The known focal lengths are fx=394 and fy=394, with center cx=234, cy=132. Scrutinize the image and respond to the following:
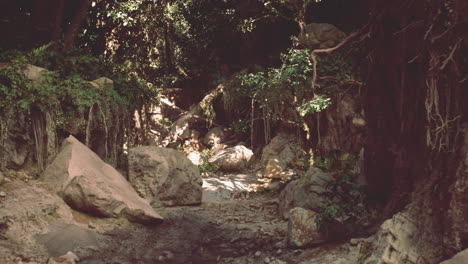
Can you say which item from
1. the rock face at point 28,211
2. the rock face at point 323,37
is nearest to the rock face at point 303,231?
the rock face at point 28,211

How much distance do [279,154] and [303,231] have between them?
728cm

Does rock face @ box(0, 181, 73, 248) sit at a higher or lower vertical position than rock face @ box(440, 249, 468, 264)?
higher

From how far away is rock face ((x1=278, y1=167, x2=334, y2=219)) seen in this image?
21.1 feet

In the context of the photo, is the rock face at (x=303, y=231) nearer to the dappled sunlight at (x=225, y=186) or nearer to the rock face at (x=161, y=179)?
the rock face at (x=161, y=179)

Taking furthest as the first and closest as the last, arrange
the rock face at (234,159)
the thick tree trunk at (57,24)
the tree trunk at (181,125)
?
1. the tree trunk at (181,125)
2. the rock face at (234,159)
3. the thick tree trunk at (57,24)

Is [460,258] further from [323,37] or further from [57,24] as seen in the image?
[57,24]

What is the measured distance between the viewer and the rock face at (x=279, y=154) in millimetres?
11641

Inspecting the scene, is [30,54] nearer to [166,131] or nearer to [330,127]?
[330,127]

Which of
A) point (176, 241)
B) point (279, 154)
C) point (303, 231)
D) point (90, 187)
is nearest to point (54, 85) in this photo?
point (90, 187)

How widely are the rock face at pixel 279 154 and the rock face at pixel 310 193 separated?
166 inches

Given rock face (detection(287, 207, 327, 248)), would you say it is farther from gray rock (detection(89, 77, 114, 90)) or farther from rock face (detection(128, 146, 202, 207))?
gray rock (detection(89, 77, 114, 90))

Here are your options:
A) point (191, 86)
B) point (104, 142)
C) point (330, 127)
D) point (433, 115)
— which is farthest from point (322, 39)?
point (191, 86)

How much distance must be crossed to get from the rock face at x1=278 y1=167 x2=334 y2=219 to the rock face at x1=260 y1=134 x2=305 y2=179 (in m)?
4.22

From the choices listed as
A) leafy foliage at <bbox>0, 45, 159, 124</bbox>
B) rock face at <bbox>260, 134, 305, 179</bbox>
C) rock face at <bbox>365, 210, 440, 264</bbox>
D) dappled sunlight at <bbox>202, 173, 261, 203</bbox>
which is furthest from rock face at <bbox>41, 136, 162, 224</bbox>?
rock face at <bbox>260, 134, 305, 179</bbox>
